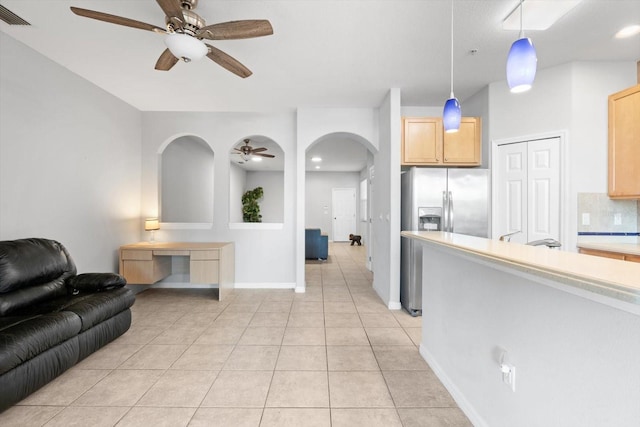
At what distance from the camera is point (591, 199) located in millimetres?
2943

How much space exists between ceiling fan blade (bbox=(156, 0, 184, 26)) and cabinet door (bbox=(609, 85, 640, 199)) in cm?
393

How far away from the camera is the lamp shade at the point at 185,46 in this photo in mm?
1886

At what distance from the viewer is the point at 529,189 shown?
3.20 m

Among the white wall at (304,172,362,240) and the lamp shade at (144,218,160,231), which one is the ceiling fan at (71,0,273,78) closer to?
the lamp shade at (144,218,160,231)

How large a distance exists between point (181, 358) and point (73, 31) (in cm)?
297

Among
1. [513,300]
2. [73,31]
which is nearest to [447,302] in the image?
[513,300]

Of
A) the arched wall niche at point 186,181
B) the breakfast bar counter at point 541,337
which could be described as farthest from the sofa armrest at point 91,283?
the breakfast bar counter at point 541,337

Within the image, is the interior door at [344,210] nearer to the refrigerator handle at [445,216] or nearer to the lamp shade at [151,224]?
the lamp shade at [151,224]

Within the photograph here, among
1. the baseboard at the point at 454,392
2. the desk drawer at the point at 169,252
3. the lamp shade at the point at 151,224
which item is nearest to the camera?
the baseboard at the point at 454,392

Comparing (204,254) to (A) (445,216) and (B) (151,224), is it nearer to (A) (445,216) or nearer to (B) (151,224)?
(B) (151,224)

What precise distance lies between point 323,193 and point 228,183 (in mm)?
6250

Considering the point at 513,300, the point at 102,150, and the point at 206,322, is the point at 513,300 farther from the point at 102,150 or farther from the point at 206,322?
the point at 102,150

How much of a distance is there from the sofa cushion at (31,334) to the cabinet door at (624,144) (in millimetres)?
4952

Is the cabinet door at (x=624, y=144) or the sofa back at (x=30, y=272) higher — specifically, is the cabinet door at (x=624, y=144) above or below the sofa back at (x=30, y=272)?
above
